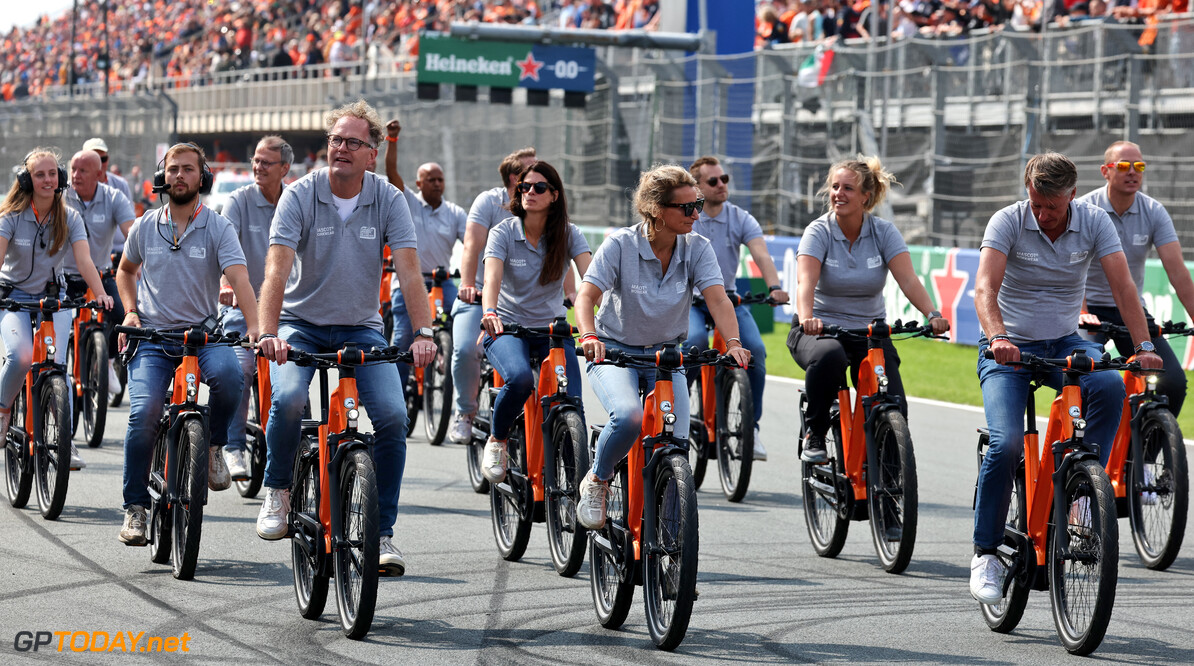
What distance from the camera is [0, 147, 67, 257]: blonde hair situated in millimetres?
9094

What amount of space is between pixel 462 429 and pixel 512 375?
200 centimetres

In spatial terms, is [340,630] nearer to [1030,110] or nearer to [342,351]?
[342,351]

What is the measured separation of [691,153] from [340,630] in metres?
16.5

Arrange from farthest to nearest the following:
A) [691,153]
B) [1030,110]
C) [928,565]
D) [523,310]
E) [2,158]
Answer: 1. [2,158]
2. [691,153]
3. [1030,110]
4. [523,310]
5. [928,565]

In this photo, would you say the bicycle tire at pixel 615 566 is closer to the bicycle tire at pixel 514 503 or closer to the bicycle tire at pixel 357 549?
the bicycle tire at pixel 357 549

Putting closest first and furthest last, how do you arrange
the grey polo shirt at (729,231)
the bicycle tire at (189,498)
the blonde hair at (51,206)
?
the bicycle tire at (189,498) → the blonde hair at (51,206) → the grey polo shirt at (729,231)

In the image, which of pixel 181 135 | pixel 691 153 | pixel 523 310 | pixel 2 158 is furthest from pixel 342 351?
pixel 181 135

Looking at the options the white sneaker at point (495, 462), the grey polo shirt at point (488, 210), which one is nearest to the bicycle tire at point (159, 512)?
the white sneaker at point (495, 462)

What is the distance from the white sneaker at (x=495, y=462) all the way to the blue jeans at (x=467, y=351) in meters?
1.70

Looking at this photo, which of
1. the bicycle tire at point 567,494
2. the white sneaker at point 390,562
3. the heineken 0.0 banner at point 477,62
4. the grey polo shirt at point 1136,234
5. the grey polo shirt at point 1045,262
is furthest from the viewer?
the heineken 0.0 banner at point 477,62

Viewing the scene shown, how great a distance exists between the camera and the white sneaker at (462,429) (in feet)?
31.8

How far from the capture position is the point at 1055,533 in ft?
20.3

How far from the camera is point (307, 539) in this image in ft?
20.9

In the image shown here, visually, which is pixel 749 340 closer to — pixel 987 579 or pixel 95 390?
pixel 987 579
